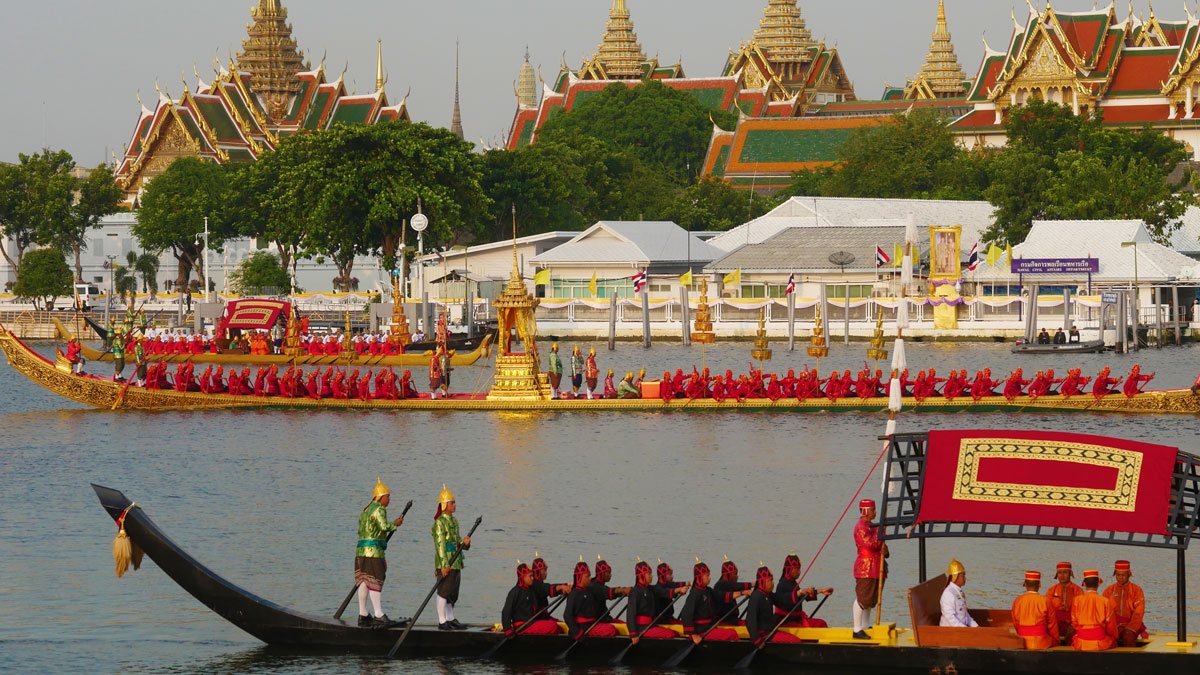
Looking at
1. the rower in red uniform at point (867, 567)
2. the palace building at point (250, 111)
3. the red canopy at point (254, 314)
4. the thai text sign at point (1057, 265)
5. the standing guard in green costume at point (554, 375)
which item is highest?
the palace building at point (250, 111)

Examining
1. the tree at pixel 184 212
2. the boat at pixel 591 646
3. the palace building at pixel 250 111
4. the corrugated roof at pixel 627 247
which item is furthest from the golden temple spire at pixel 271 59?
the boat at pixel 591 646

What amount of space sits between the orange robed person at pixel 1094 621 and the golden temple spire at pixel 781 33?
118m

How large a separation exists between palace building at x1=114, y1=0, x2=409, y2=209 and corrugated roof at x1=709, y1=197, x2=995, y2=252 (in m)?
27.1

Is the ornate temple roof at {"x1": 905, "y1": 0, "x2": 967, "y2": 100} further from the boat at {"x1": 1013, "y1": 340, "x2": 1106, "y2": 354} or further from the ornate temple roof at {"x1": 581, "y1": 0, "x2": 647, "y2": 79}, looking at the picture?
the boat at {"x1": 1013, "y1": 340, "x2": 1106, "y2": 354}

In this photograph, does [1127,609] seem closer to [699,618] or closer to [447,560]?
[699,618]

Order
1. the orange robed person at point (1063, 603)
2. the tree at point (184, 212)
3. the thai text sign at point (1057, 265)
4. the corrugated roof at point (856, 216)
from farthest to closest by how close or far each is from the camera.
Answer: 1. the tree at point (184, 212)
2. the corrugated roof at point (856, 216)
3. the thai text sign at point (1057, 265)
4. the orange robed person at point (1063, 603)

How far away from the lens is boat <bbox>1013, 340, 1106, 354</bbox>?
55125 millimetres

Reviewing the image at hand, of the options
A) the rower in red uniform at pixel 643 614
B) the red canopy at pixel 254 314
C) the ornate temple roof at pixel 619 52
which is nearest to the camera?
the rower in red uniform at pixel 643 614

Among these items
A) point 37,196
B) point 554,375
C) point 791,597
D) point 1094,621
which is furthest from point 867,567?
point 37,196

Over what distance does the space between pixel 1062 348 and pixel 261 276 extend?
41505mm

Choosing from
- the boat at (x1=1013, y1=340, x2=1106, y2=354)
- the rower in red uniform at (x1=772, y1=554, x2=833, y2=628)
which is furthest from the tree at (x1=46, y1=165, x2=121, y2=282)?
the rower in red uniform at (x1=772, y1=554, x2=833, y2=628)

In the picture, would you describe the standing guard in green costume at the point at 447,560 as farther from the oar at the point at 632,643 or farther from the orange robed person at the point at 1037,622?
the orange robed person at the point at 1037,622

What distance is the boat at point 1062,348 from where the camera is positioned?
55.1 m

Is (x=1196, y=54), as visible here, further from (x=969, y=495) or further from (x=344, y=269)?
(x=969, y=495)
